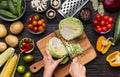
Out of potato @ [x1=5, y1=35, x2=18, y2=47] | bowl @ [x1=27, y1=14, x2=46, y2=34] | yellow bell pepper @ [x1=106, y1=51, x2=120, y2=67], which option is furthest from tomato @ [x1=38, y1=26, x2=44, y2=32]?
yellow bell pepper @ [x1=106, y1=51, x2=120, y2=67]

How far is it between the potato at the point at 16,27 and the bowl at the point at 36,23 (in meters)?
0.04

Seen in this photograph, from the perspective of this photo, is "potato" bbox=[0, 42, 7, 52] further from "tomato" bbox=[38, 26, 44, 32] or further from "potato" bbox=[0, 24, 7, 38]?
"tomato" bbox=[38, 26, 44, 32]

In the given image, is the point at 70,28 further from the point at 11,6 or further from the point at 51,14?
the point at 11,6

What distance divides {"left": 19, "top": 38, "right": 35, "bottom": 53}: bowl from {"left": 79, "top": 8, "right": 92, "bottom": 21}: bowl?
28 cm

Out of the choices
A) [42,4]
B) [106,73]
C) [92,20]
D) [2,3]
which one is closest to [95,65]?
[106,73]

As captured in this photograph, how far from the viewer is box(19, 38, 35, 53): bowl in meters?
2.37

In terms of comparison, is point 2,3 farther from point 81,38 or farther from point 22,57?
point 81,38

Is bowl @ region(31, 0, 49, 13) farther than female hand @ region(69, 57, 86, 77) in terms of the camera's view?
Yes

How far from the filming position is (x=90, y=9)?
2.35 metres

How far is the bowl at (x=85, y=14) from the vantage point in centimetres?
234

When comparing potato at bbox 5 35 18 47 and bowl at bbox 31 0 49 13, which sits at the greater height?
bowl at bbox 31 0 49 13

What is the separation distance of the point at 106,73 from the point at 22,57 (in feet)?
1.39

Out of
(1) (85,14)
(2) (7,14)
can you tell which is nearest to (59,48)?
(1) (85,14)

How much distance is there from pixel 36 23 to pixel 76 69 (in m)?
0.33
